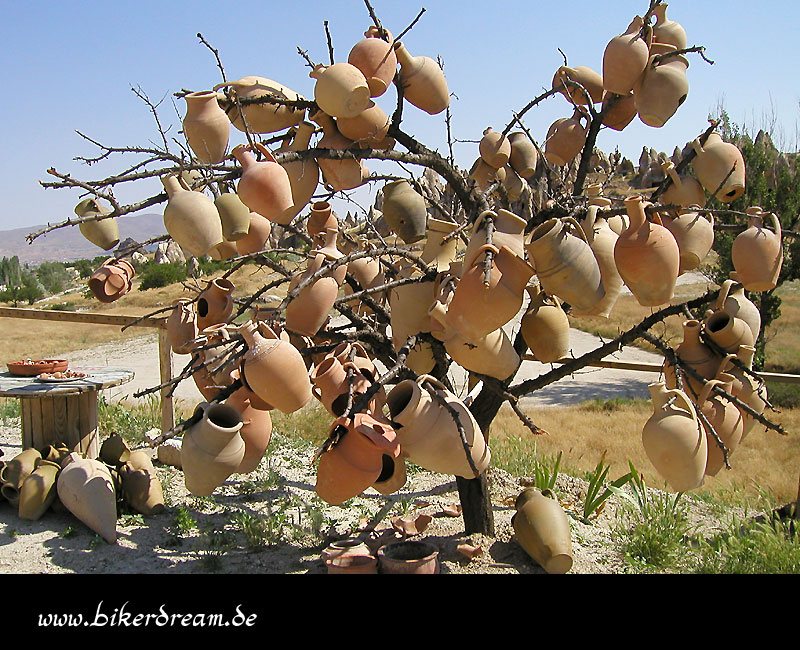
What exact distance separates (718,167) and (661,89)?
1.11 ft

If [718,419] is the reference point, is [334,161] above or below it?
above

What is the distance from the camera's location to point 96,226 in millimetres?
→ 2248

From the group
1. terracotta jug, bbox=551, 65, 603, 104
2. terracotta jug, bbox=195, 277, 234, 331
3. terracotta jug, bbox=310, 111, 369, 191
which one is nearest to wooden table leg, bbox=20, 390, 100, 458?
terracotta jug, bbox=195, 277, 234, 331

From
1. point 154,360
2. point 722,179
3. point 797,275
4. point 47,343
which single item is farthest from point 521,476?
point 47,343

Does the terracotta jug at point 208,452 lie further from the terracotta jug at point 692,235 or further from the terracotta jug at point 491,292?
the terracotta jug at point 692,235

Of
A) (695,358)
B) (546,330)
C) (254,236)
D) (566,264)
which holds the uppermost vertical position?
(254,236)

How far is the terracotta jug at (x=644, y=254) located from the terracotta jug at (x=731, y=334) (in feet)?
1.73

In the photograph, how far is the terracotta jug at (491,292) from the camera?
5.79ft

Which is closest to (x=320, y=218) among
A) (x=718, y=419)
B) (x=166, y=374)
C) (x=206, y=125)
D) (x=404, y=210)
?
(x=404, y=210)

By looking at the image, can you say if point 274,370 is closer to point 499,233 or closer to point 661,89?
point 499,233

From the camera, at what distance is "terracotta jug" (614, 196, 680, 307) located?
185 cm

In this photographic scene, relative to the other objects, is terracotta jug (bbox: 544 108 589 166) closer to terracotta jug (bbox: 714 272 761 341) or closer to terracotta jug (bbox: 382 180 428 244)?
terracotta jug (bbox: 382 180 428 244)

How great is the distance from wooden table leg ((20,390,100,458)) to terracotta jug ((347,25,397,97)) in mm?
2980

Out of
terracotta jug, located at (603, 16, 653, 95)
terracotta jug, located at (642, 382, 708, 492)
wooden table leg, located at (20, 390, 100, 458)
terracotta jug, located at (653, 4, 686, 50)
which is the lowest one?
wooden table leg, located at (20, 390, 100, 458)
